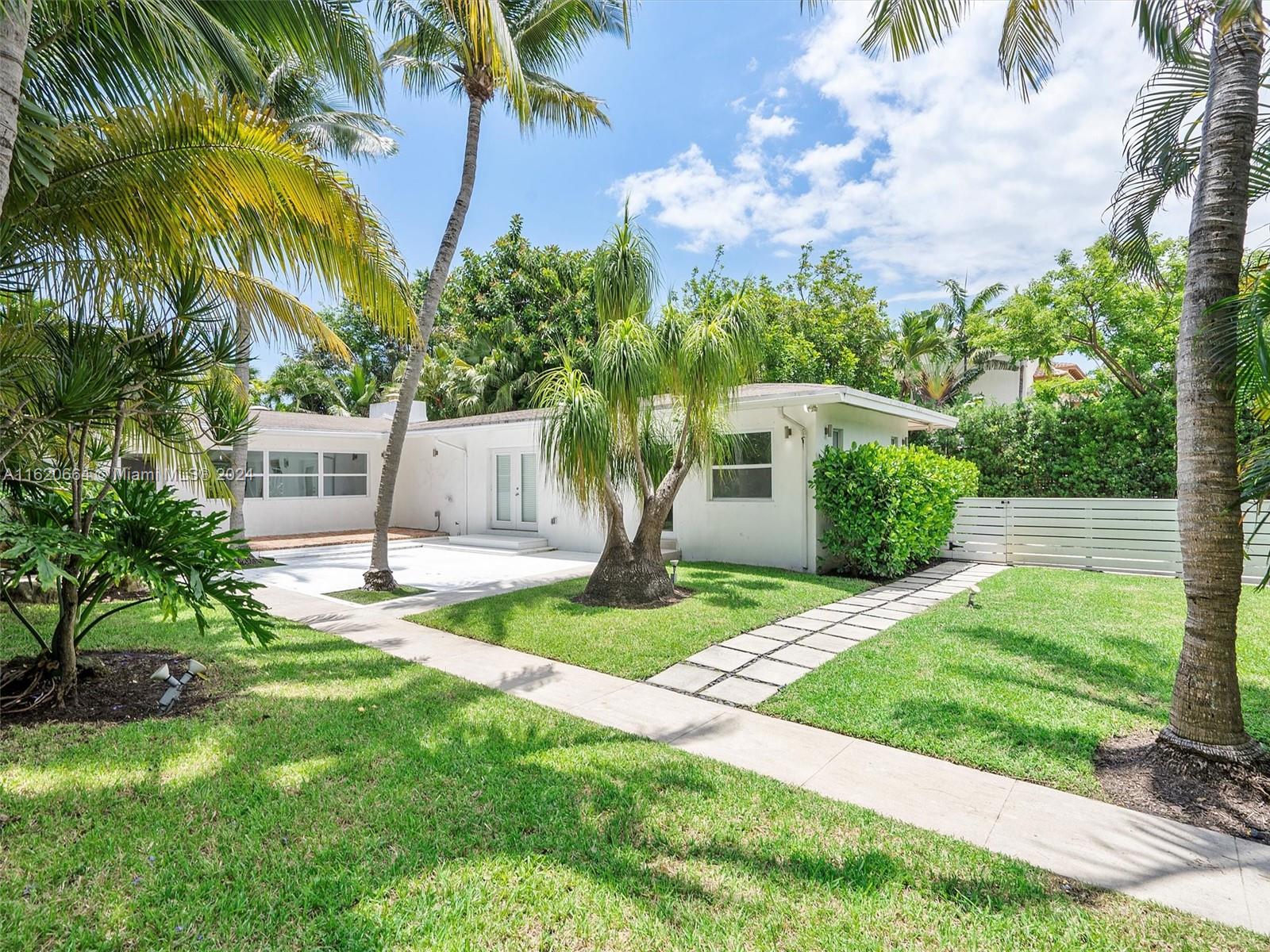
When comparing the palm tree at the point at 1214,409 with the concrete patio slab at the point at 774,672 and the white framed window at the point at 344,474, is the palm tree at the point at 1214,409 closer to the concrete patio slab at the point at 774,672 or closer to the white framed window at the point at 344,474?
the concrete patio slab at the point at 774,672

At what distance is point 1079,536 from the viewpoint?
39.6ft

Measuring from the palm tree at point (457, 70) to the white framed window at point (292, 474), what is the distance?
30.2 ft

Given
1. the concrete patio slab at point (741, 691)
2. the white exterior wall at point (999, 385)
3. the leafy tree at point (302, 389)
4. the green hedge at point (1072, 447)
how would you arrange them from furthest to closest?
the white exterior wall at point (999, 385)
the leafy tree at point (302, 389)
the green hedge at point (1072, 447)
the concrete patio slab at point (741, 691)

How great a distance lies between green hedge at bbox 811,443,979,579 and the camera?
405 inches

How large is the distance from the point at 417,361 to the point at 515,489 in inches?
277

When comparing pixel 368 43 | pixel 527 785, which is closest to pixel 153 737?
pixel 527 785

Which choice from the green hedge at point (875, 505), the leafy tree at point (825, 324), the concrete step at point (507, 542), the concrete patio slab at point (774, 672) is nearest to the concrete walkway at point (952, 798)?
the concrete patio slab at point (774, 672)

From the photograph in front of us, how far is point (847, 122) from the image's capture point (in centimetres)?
1530

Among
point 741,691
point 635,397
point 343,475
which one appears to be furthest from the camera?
point 343,475

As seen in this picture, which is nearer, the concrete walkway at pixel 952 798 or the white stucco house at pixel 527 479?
the concrete walkway at pixel 952 798

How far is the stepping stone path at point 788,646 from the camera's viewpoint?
5484 millimetres

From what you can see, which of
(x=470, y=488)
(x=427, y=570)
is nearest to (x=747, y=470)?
(x=427, y=570)

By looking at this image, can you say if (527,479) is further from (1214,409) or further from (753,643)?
(1214,409)

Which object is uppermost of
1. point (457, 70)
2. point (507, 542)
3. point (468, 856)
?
point (457, 70)
